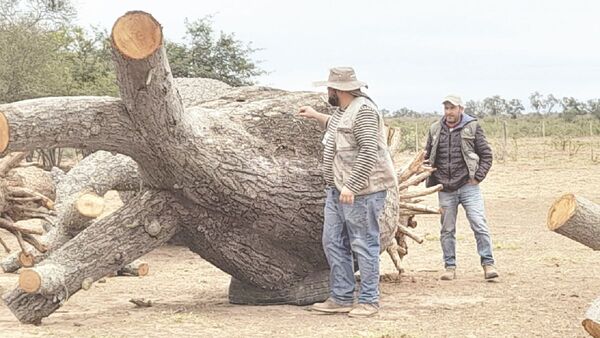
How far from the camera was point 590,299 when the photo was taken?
30.4ft

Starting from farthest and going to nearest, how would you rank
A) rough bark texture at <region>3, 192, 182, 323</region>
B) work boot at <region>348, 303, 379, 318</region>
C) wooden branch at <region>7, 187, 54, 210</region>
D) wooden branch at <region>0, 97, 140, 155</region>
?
wooden branch at <region>7, 187, 54, 210</region> < work boot at <region>348, 303, 379, 318</region> < rough bark texture at <region>3, 192, 182, 323</region> < wooden branch at <region>0, 97, 140, 155</region>

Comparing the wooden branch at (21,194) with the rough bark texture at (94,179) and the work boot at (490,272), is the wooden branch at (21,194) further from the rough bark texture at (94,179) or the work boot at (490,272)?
the work boot at (490,272)

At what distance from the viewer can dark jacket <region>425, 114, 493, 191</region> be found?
10688 millimetres

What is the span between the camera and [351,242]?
27.7 ft

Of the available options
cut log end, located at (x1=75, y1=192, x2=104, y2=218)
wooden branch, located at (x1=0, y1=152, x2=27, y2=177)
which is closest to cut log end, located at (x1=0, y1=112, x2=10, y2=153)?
wooden branch, located at (x1=0, y1=152, x2=27, y2=177)

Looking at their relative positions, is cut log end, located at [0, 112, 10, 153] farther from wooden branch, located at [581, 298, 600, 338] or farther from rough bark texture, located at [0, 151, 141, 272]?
rough bark texture, located at [0, 151, 141, 272]

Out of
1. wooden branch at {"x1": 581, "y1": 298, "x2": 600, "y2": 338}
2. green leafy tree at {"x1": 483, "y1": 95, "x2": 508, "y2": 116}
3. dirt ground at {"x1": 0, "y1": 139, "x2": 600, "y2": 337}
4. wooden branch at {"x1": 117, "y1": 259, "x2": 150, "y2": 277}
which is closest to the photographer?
wooden branch at {"x1": 581, "y1": 298, "x2": 600, "y2": 338}

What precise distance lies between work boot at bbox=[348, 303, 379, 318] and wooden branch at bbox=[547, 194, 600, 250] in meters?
1.68

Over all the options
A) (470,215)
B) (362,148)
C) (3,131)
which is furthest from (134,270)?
(3,131)

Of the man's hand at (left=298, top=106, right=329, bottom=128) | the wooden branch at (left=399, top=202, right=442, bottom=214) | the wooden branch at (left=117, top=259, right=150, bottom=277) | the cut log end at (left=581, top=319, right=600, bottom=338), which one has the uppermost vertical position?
the man's hand at (left=298, top=106, right=329, bottom=128)

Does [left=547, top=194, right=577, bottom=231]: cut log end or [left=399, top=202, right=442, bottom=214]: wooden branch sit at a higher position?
[left=547, top=194, right=577, bottom=231]: cut log end

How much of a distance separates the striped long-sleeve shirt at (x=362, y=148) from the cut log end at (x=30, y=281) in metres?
2.36

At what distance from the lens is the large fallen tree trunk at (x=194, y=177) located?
738cm

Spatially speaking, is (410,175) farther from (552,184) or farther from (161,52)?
(552,184)
